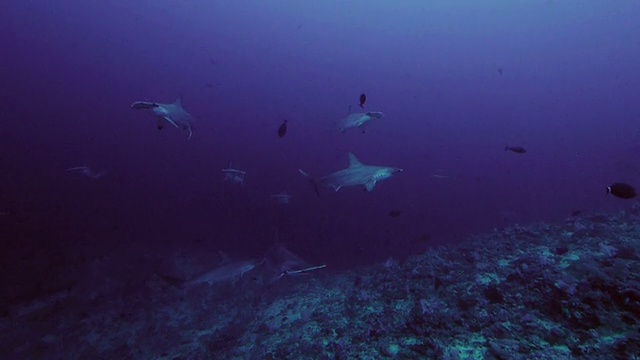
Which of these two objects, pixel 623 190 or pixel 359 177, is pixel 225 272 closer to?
pixel 359 177

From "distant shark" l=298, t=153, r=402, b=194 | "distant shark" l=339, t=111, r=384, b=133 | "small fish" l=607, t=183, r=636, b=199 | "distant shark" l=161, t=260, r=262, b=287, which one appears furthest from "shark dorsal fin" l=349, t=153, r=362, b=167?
"small fish" l=607, t=183, r=636, b=199

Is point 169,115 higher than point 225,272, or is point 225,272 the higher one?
point 169,115

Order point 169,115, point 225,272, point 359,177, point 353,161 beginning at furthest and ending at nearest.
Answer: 1. point 353,161
2. point 359,177
3. point 225,272
4. point 169,115

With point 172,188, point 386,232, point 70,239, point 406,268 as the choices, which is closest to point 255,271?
point 406,268

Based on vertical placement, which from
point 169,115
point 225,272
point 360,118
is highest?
point 169,115

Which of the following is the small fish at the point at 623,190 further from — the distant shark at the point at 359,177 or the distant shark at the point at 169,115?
the distant shark at the point at 169,115

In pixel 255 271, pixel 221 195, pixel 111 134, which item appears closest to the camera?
pixel 255 271

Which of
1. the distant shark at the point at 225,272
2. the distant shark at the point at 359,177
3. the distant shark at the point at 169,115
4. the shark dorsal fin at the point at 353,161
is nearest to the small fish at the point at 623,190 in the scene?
the distant shark at the point at 359,177

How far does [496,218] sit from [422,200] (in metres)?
7.64

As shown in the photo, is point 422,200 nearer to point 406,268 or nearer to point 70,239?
point 406,268

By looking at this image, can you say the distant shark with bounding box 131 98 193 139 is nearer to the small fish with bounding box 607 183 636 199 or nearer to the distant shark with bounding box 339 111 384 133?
the distant shark with bounding box 339 111 384 133

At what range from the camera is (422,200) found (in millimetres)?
36562

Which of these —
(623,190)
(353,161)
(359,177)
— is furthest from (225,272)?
(623,190)

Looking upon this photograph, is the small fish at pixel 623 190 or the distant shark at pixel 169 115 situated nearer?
the small fish at pixel 623 190
